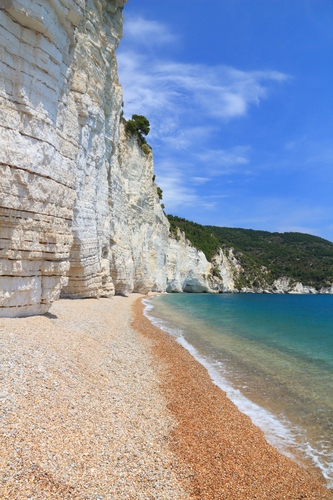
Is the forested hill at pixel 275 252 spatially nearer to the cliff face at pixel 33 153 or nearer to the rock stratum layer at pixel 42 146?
the rock stratum layer at pixel 42 146

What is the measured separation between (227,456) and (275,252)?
11542cm

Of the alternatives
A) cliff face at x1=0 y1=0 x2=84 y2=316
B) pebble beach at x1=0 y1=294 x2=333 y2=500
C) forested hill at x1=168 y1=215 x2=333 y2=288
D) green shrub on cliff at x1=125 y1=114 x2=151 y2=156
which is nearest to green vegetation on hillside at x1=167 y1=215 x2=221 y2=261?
forested hill at x1=168 y1=215 x2=333 y2=288

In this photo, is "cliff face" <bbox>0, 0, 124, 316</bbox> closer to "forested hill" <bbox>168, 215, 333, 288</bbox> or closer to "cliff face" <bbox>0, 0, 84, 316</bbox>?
"cliff face" <bbox>0, 0, 84, 316</bbox>

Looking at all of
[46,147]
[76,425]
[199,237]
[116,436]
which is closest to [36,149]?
[46,147]

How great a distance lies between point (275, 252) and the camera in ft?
Answer: 372

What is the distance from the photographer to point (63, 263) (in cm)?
1002

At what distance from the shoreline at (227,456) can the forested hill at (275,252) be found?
52263 mm

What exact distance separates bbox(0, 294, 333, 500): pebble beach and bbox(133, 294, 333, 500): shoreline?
2 centimetres

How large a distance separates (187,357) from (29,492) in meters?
7.81

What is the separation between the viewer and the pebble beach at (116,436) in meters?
3.38

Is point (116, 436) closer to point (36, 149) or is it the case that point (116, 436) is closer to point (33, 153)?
point (33, 153)

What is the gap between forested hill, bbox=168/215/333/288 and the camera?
75.9 meters

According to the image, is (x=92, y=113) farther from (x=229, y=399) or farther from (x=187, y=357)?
(x=229, y=399)

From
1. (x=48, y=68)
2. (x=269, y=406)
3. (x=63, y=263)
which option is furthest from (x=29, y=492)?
(x=48, y=68)
